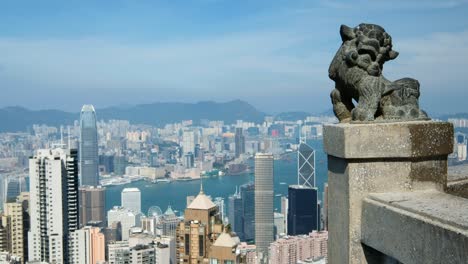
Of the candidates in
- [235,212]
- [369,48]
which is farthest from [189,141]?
[369,48]

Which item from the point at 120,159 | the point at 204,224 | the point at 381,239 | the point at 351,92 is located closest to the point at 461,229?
the point at 381,239

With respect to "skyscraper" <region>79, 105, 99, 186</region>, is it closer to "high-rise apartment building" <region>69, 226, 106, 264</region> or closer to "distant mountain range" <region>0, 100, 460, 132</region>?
Result: "distant mountain range" <region>0, 100, 460, 132</region>

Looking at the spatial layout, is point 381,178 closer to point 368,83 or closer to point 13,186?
point 368,83

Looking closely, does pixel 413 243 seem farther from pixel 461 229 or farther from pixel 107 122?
pixel 107 122

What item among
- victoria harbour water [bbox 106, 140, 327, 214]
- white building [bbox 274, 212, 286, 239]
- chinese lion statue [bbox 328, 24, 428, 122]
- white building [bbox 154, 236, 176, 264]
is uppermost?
chinese lion statue [bbox 328, 24, 428, 122]

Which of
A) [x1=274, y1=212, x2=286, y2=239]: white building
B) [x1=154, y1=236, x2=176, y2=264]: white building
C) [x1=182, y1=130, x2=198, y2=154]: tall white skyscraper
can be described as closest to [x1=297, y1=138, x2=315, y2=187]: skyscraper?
[x1=274, y1=212, x2=286, y2=239]: white building

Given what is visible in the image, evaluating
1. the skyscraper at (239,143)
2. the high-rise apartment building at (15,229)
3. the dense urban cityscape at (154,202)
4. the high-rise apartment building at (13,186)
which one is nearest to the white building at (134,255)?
the dense urban cityscape at (154,202)
